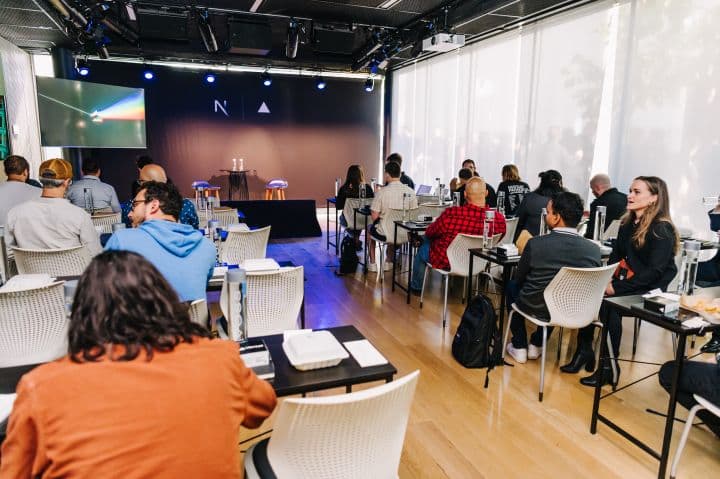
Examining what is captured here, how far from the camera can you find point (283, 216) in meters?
8.45

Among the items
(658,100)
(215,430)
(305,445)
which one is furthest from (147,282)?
(658,100)

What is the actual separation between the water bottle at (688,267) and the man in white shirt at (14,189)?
5167 millimetres

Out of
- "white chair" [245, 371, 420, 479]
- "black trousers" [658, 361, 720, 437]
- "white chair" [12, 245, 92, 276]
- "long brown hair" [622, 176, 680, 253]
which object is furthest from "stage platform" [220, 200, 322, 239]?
"white chair" [245, 371, 420, 479]

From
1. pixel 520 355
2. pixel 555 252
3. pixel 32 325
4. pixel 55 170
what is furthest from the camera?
pixel 520 355

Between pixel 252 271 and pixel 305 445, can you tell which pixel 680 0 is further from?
pixel 305 445

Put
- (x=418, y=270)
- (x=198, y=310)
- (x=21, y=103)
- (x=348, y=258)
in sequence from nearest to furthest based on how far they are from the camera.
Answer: (x=198, y=310)
(x=418, y=270)
(x=348, y=258)
(x=21, y=103)

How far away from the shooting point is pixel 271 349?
188 cm

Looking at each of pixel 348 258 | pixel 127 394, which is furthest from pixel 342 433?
pixel 348 258

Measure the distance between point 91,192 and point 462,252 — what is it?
413 centimetres

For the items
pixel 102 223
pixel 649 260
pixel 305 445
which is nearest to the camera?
pixel 305 445

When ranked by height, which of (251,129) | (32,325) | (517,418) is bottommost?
(517,418)

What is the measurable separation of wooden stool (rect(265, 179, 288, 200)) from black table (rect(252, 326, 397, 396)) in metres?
9.69

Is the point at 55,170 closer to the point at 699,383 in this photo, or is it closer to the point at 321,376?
the point at 321,376

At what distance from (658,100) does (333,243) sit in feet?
16.4
